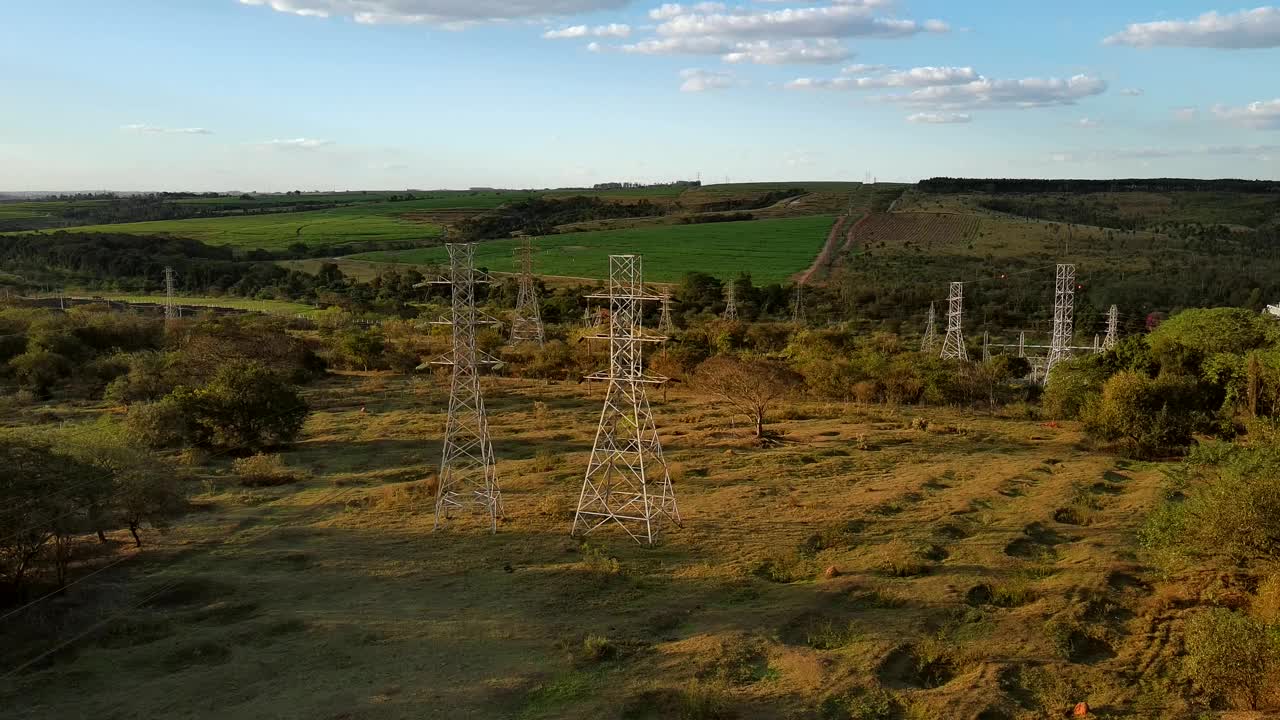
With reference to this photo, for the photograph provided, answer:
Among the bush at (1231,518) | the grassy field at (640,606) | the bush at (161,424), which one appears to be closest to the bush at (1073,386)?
the grassy field at (640,606)

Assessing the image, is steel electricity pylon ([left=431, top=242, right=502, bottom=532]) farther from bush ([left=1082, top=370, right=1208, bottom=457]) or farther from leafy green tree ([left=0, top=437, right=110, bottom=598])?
bush ([left=1082, top=370, right=1208, bottom=457])

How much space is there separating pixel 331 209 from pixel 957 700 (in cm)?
19949

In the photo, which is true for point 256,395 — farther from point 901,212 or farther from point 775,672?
point 901,212

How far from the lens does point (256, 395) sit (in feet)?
109

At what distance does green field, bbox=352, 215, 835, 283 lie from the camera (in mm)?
102562

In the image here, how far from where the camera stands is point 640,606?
17.7 meters

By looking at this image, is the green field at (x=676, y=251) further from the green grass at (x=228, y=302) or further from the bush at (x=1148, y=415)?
the bush at (x=1148, y=415)

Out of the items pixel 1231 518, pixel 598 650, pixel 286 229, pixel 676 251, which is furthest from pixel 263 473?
pixel 286 229

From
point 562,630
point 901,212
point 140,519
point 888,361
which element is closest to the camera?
point 562,630

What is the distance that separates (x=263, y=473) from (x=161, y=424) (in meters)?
7.22

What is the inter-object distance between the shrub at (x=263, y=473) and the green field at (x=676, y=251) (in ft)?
225

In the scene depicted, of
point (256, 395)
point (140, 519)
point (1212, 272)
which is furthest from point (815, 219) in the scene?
point (140, 519)

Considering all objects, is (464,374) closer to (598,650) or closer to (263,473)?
(263,473)

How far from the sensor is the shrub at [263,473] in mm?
27844
